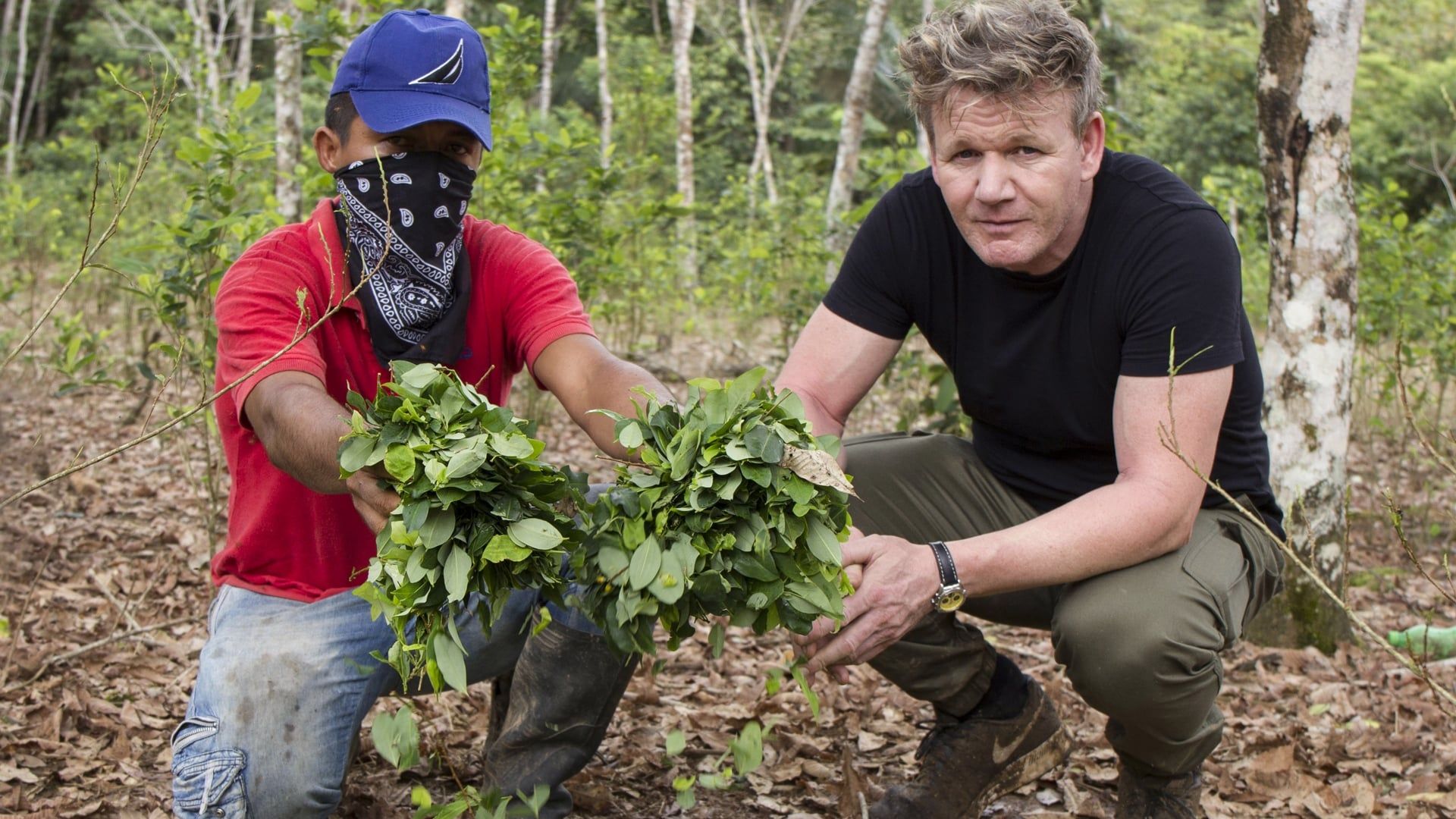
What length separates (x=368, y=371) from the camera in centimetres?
249

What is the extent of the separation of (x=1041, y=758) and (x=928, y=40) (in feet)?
5.64

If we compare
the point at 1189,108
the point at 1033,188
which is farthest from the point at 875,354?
the point at 1189,108

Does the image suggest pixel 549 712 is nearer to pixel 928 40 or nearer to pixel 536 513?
pixel 536 513

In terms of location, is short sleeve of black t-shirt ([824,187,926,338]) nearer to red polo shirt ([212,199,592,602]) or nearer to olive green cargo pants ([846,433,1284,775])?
olive green cargo pants ([846,433,1284,775])

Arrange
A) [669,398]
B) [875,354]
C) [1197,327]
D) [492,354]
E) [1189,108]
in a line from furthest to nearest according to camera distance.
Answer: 1. [1189,108]
2. [875,354]
3. [492,354]
4. [1197,327]
5. [669,398]

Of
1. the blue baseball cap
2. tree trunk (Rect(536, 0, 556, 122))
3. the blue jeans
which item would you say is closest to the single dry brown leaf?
the blue jeans

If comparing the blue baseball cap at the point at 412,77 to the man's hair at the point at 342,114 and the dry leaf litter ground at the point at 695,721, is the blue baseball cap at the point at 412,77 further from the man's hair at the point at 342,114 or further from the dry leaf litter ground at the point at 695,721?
the dry leaf litter ground at the point at 695,721

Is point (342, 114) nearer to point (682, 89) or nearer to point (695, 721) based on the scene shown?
point (695, 721)

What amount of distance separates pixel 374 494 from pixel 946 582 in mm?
1099

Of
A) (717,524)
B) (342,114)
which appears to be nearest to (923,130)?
(717,524)

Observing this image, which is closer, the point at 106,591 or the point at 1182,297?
the point at 1182,297

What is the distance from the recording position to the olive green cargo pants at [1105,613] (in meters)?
2.33

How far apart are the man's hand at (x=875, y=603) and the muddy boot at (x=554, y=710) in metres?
0.44

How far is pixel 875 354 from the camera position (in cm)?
282
